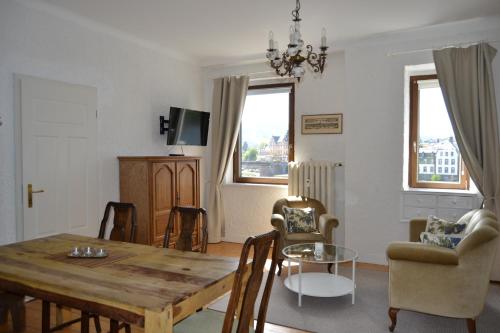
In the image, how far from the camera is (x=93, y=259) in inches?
90.9

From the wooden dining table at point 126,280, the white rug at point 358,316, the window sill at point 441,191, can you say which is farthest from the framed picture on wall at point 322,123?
the wooden dining table at point 126,280

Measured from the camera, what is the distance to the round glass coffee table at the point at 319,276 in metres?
3.47

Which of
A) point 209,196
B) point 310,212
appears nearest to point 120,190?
point 209,196

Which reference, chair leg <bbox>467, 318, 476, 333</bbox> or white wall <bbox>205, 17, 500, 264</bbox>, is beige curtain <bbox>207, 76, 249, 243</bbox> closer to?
white wall <bbox>205, 17, 500, 264</bbox>

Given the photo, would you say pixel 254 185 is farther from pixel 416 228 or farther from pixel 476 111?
pixel 476 111

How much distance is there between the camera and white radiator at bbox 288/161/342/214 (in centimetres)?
509

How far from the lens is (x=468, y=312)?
2.83 m

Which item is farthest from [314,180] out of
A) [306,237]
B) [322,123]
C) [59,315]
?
[59,315]

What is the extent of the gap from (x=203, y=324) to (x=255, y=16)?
9.91 ft

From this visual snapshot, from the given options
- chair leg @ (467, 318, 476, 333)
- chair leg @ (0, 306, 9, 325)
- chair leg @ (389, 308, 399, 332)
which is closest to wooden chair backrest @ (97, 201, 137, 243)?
chair leg @ (0, 306, 9, 325)

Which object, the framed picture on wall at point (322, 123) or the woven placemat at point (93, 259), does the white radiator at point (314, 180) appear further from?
the woven placemat at point (93, 259)

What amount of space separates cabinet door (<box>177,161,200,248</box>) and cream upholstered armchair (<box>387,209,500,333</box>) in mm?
2553

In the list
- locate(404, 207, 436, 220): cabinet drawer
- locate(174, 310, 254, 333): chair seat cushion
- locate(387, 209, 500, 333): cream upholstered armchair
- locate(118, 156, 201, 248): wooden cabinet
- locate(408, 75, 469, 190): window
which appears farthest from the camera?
locate(408, 75, 469, 190): window

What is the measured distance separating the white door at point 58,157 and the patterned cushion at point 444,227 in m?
3.34
